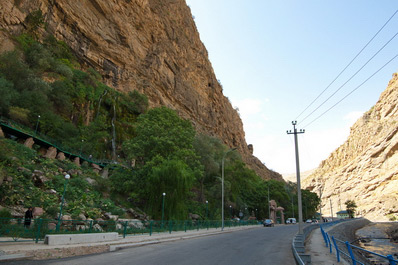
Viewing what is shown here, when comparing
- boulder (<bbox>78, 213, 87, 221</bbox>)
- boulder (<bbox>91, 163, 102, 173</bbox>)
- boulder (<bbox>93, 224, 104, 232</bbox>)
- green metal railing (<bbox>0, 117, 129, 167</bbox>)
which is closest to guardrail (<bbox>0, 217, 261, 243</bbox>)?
boulder (<bbox>93, 224, 104, 232</bbox>)

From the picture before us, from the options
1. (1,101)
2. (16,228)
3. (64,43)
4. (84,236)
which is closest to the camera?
(16,228)

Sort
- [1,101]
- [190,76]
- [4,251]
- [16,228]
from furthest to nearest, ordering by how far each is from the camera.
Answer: [190,76] → [1,101] → [16,228] → [4,251]

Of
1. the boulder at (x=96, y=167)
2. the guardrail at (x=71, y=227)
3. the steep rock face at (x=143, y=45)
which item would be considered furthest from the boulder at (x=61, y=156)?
the steep rock face at (x=143, y=45)

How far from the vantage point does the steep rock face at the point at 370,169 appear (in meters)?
82.8

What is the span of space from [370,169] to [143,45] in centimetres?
9651

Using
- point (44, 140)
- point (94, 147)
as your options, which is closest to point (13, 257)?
point (44, 140)

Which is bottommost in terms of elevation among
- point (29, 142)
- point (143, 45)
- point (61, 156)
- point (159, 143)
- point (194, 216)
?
point (194, 216)

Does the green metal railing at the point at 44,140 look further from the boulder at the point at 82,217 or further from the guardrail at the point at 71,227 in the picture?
the guardrail at the point at 71,227

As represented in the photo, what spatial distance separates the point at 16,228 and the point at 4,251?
289 cm

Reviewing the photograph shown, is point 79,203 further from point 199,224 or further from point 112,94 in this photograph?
point 112,94

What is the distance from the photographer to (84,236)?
12.9 meters

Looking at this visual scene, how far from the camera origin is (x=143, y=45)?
6275cm

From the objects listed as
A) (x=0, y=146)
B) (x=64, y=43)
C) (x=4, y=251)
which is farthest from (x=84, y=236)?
(x=64, y=43)

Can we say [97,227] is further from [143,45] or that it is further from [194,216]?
[143,45]
